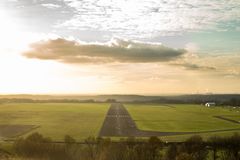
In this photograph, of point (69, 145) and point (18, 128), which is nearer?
point (69, 145)

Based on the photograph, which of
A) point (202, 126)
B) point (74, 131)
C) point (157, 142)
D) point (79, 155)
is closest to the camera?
point (79, 155)

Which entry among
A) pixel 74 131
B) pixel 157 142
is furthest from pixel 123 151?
pixel 74 131

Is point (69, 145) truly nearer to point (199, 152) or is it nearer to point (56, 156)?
point (56, 156)

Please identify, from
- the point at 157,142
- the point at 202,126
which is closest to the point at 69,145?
the point at 157,142

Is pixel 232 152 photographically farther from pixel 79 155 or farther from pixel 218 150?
pixel 79 155

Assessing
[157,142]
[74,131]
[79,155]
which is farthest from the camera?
[74,131]

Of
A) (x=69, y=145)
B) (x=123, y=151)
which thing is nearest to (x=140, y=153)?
(x=123, y=151)

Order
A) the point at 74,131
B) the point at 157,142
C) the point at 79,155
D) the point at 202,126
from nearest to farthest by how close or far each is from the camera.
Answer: the point at 79,155
the point at 157,142
the point at 74,131
the point at 202,126

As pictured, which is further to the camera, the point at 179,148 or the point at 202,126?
the point at 202,126

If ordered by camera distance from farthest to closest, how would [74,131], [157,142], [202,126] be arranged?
[202,126]
[74,131]
[157,142]
